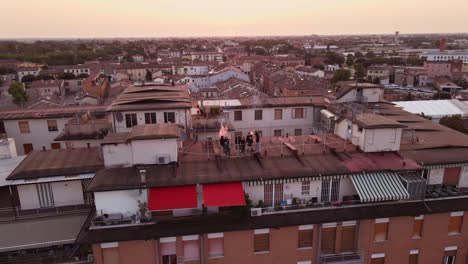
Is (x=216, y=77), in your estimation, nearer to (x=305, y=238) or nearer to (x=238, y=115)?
(x=238, y=115)

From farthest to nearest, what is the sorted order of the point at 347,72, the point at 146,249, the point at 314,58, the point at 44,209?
the point at 314,58 < the point at 347,72 < the point at 44,209 < the point at 146,249

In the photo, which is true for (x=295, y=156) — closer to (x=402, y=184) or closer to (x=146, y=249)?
(x=402, y=184)

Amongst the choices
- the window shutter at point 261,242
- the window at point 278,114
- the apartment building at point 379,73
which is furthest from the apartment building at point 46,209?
the apartment building at point 379,73

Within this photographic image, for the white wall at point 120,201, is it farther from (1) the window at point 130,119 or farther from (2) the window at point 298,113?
(2) the window at point 298,113

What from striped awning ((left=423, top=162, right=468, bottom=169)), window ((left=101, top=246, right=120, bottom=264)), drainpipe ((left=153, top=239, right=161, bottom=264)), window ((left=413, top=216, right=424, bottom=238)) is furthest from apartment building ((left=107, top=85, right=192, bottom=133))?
striped awning ((left=423, top=162, right=468, bottom=169))

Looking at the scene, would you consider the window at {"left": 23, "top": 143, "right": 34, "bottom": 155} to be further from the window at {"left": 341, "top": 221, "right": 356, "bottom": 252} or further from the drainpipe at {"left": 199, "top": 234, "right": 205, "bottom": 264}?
the window at {"left": 341, "top": 221, "right": 356, "bottom": 252}

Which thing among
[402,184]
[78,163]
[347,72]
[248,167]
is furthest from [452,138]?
[347,72]
